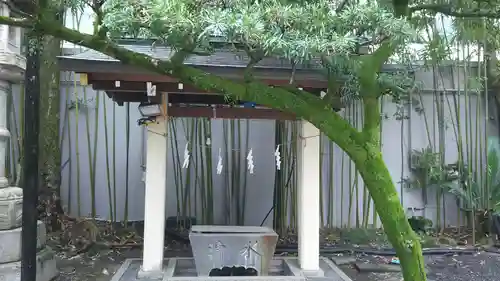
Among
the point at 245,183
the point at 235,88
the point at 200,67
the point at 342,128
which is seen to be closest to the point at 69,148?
the point at 245,183

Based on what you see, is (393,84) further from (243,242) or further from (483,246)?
(483,246)

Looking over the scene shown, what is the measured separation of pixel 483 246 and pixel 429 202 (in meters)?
1.06

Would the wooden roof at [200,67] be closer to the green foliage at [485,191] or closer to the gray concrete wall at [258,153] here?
the gray concrete wall at [258,153]

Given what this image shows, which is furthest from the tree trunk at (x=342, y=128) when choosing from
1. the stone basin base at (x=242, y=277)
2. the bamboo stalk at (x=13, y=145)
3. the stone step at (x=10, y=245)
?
the bamboo stalk at (x=13, y=145)

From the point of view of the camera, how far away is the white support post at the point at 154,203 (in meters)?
5.03

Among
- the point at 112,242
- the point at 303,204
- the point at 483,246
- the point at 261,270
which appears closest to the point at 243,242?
the point at 261,270

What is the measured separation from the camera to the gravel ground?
5.87 m

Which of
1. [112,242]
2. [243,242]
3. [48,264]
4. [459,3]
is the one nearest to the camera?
[459,3]

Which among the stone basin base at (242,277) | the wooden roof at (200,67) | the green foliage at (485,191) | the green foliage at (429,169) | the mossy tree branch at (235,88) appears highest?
the wooden roof at (200,67)

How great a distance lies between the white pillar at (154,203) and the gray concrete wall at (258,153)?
2.37m

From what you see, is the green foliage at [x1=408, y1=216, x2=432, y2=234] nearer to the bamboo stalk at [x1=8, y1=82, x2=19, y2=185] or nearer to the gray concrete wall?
the gray concrete wall

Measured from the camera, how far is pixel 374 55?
11.3 ft

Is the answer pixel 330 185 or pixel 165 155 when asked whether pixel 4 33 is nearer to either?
pixel 165 155

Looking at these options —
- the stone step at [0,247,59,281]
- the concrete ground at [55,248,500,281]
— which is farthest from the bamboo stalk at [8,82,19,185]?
the stone step at [0,247,59,281]
